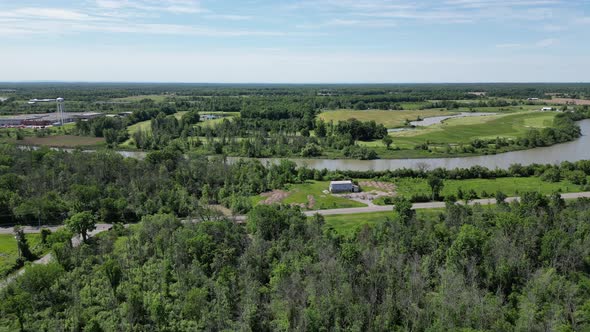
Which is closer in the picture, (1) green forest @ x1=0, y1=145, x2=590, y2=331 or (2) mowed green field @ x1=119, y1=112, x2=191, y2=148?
(1) green forest @ x1=0, y1=145, x2=590, y2=331

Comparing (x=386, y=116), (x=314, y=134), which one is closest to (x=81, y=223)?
(x=314, y=134)

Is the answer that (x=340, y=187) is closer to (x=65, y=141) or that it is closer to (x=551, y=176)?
(x=551, y=176)

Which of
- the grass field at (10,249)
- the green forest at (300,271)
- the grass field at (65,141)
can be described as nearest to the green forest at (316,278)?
the green forest at (300,271)

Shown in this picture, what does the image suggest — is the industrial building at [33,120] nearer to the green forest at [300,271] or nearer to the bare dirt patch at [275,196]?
the bare dirt patch at [275,196]

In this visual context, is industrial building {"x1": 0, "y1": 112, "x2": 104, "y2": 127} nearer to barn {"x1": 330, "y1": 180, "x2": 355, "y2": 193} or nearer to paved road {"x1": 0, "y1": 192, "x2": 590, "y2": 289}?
paved road {"x1": 0, "y1": 192, "x2": 590, "y2": 289}

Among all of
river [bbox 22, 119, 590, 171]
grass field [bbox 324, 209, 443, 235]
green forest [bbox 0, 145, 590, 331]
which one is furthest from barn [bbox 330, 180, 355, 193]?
river [bbox 22, 119, 590, 171]

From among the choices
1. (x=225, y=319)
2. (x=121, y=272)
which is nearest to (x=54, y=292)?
(x=121, y=272)

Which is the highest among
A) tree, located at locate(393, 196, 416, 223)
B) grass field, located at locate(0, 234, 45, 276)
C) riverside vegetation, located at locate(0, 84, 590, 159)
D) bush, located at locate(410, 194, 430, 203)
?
riverside vegetation, located at locate(0, 84, 590, 159)
